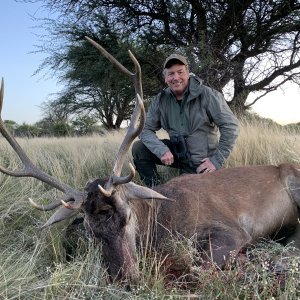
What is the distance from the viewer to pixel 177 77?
530 centimetres

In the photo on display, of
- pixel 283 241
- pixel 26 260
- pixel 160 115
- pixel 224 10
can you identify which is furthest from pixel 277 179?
pixel 224 10

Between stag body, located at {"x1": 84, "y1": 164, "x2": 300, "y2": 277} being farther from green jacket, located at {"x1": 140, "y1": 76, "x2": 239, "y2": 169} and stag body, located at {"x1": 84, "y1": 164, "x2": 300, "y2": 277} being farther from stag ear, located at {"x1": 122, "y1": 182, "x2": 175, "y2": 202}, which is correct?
green jacket, located at {"x1": 140, "y1": 76, "x2": 239, "y2": 169}

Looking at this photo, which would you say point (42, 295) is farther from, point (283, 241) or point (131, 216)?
point (283, 241)

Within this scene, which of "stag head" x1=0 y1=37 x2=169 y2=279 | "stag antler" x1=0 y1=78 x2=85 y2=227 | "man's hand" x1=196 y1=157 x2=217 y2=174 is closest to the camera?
"stag head" x1=0 y1=37 x2=169 y2=279

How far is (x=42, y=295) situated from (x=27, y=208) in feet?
6.79

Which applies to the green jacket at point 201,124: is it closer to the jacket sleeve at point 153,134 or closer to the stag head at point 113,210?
the jacket sleeve at point 153,134

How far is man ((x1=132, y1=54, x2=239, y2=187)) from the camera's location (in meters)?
5.26

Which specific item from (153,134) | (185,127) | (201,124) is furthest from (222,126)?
(153,134)

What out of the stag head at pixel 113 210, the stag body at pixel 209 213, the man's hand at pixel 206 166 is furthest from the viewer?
the man's hand at pixel 206 166

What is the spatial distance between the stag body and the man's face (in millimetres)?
1399

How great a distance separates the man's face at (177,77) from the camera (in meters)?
5.32

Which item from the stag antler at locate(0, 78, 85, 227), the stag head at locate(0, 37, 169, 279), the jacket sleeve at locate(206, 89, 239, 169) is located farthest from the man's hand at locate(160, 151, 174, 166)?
the stag antler at locate(0, 78, 85, 227)

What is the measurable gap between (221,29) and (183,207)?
1080 cm

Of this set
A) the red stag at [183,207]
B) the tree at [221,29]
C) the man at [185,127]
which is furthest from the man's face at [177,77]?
the tree at [221,29]
